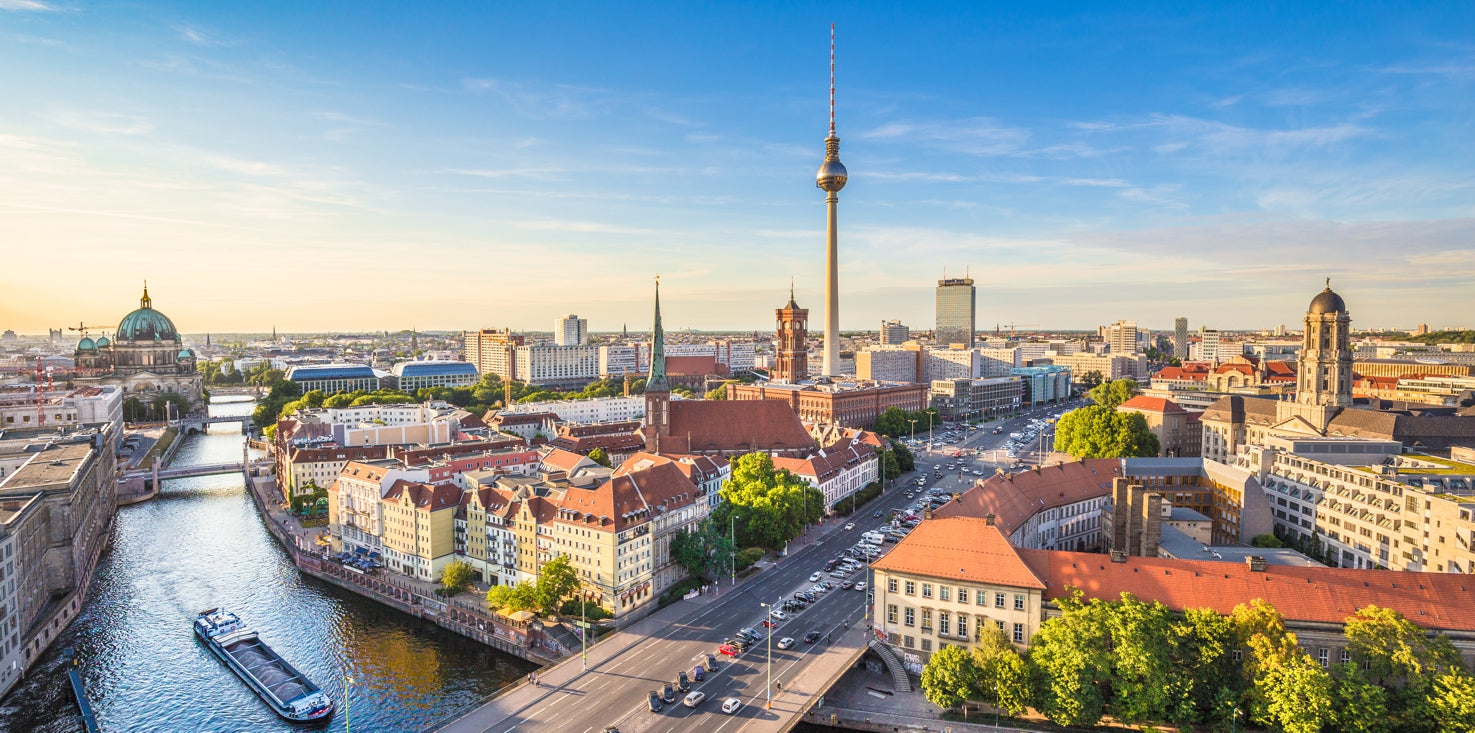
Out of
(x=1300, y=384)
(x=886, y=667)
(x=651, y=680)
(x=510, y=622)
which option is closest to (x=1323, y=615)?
(x=886, y=667)

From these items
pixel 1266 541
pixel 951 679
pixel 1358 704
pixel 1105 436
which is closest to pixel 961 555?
pixel 951 679

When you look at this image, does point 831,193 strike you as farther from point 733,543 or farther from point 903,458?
point 733,543

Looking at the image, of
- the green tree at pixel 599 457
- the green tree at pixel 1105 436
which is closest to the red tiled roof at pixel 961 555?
the green tree at pixel 1105 436

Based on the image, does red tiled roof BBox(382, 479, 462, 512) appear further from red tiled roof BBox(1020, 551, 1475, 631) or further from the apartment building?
the apartment building

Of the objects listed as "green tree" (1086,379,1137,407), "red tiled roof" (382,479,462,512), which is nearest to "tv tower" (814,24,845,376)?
"green tree" (1086,379,1137,407)

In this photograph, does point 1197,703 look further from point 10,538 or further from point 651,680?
point 10,538

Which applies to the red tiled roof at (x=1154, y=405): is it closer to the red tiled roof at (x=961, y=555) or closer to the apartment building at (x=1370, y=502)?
the apartment building at (x=1370, y=502)
